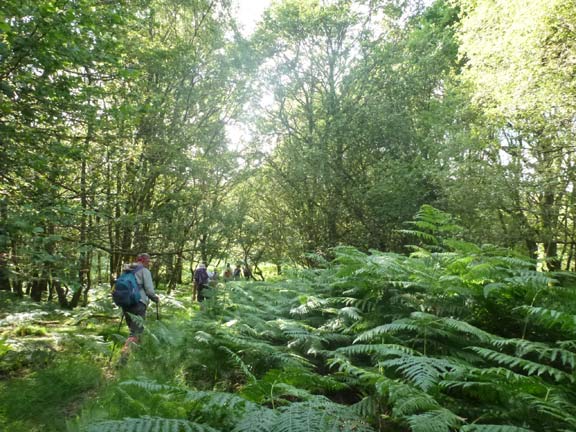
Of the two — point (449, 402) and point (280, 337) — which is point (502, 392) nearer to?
point (449, 402)

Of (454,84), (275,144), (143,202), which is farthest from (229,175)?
(454,84)

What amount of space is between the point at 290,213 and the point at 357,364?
46.2ft

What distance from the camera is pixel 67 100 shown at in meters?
5.66

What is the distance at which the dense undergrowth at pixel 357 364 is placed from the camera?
2773 mm

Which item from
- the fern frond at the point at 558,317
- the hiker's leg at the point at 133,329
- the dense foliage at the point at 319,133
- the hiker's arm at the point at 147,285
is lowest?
the hiker's leg at the point at 133,329

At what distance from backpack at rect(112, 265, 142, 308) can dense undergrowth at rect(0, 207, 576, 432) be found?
775 millimetres

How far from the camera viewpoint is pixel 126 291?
701 cm

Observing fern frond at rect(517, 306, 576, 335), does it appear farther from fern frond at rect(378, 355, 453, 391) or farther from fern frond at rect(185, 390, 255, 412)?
fern frond at rect(185, 390, 255, 412)

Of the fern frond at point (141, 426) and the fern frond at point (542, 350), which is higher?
the fern frond at point (542, 350)

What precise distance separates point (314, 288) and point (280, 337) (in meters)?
2.05

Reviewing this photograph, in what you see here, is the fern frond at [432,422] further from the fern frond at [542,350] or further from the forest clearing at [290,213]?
the fern frond at [542,350]

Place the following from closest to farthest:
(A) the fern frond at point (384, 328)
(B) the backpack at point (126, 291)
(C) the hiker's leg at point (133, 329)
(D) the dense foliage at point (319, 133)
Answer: (A) the fern frond at point (384, 328), (C) the hiker's leg at point (133, 329), (B) the backpack at point (126, 291), (D) the dense foliage at point (319, 133)

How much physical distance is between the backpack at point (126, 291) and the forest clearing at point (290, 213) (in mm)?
60

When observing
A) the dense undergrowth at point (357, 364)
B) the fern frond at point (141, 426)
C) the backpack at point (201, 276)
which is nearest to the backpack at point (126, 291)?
the dense undergrowth at point (357, 364)
